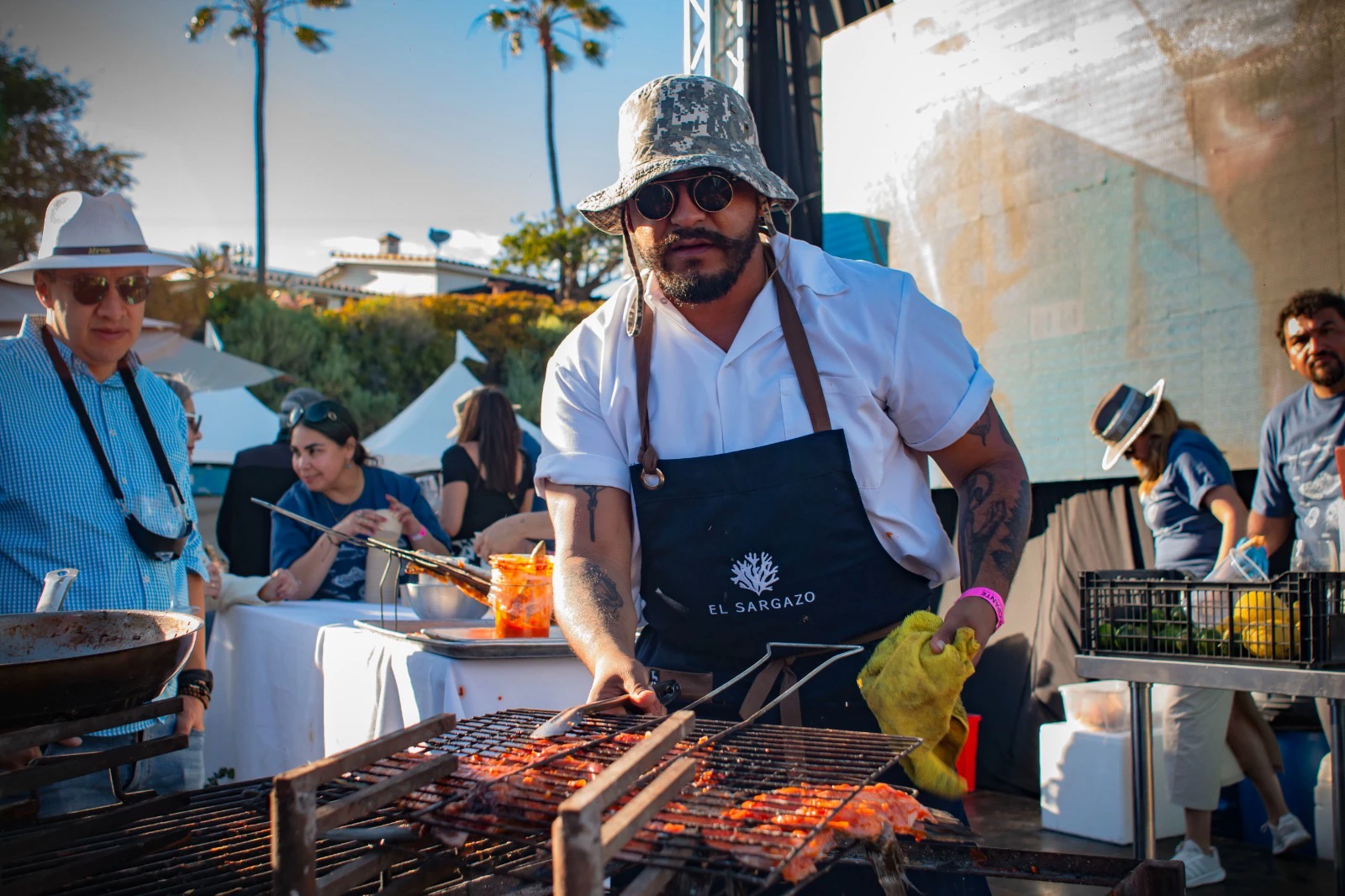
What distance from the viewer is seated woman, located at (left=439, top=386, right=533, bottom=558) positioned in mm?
5602

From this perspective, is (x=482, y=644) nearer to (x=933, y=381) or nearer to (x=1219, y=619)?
(x=933, y=381)

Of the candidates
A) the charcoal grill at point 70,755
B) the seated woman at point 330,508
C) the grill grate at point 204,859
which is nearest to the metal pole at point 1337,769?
the grill grate at point 204,859

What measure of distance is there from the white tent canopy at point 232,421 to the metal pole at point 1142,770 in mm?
10178

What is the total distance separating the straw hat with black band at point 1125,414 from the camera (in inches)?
188

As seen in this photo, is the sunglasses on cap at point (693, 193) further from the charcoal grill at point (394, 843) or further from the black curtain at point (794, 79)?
the black curtain at point (794, 79)

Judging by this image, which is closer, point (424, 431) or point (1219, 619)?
point (1219, 619)

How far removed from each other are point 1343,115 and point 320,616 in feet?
16.2

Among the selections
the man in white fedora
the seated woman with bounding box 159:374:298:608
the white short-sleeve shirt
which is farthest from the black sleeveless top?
the white short-sleeve shirt

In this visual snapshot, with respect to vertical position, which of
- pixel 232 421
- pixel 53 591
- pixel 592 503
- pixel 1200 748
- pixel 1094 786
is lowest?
pixel 1094 786

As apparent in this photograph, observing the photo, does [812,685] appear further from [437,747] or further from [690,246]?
[690,246]

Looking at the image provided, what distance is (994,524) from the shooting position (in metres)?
2.09

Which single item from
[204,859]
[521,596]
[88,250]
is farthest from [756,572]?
[88,250]

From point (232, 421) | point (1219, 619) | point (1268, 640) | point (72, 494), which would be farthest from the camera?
point (232, 421)

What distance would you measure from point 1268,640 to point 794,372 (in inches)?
74.0
